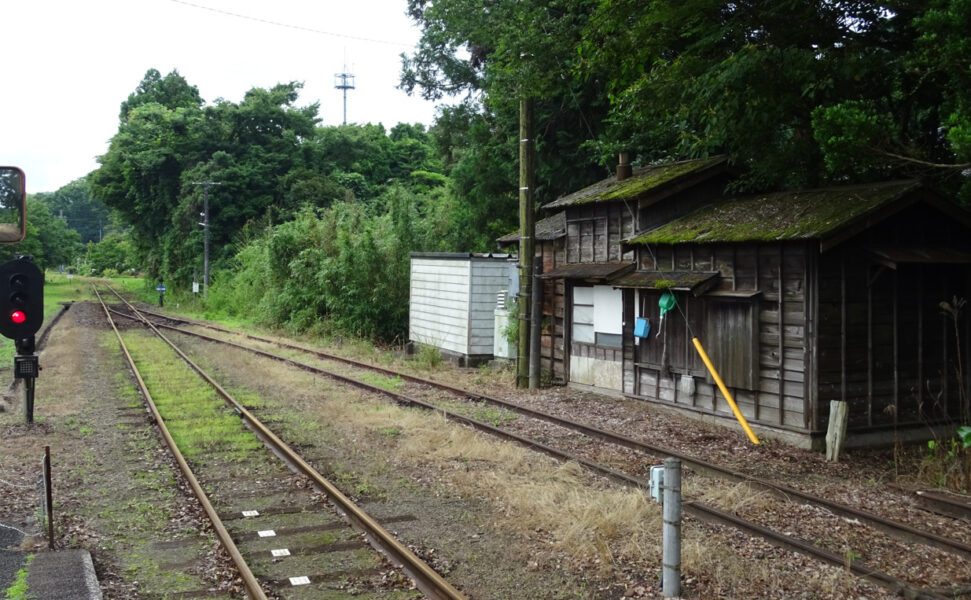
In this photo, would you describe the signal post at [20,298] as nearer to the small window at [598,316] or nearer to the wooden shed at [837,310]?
Result: the wooden shed at [837,310]

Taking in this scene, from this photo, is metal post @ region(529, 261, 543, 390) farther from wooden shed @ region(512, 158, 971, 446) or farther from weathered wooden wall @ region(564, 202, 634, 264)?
wooden shed @ region(512, 158, 971, 446)

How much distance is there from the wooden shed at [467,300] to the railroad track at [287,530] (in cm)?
912

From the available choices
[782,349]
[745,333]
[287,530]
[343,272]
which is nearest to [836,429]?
[782,349]

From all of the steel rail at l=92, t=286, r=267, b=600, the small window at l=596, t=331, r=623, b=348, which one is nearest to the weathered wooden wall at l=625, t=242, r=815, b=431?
the small window at l=596, t=331, r=623, b=348

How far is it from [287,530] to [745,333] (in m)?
7.33

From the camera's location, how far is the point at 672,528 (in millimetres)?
5398

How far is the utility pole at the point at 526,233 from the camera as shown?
51.4 feet

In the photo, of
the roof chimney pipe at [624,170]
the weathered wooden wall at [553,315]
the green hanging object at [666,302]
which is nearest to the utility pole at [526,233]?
the weathered wooden wall at [553,315]

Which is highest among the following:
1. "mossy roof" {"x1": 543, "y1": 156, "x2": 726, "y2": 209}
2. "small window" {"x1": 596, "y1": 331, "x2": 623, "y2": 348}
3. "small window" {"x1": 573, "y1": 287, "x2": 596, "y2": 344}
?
"mossy roof" {"x1": 543, "y1": 156, "x2": 726, "y2": 209}

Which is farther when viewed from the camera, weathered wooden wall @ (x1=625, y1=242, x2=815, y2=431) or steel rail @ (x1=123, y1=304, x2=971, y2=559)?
weathered wooden wall @ (x1=625, y1=242, x2=815, y2=431)

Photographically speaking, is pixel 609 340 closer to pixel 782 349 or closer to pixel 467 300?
pixel 782 349

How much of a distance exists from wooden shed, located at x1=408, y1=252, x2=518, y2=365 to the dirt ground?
13.5ft

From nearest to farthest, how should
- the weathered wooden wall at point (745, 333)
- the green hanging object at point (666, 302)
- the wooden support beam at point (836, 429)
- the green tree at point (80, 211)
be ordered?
the wooden support beam at point (836, 429)
the weathered wooden wall at point (745, 333)
the green hanging object at point (666, 302)
the green tree at point (80, 211)

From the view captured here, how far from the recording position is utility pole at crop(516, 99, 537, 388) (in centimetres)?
1567
